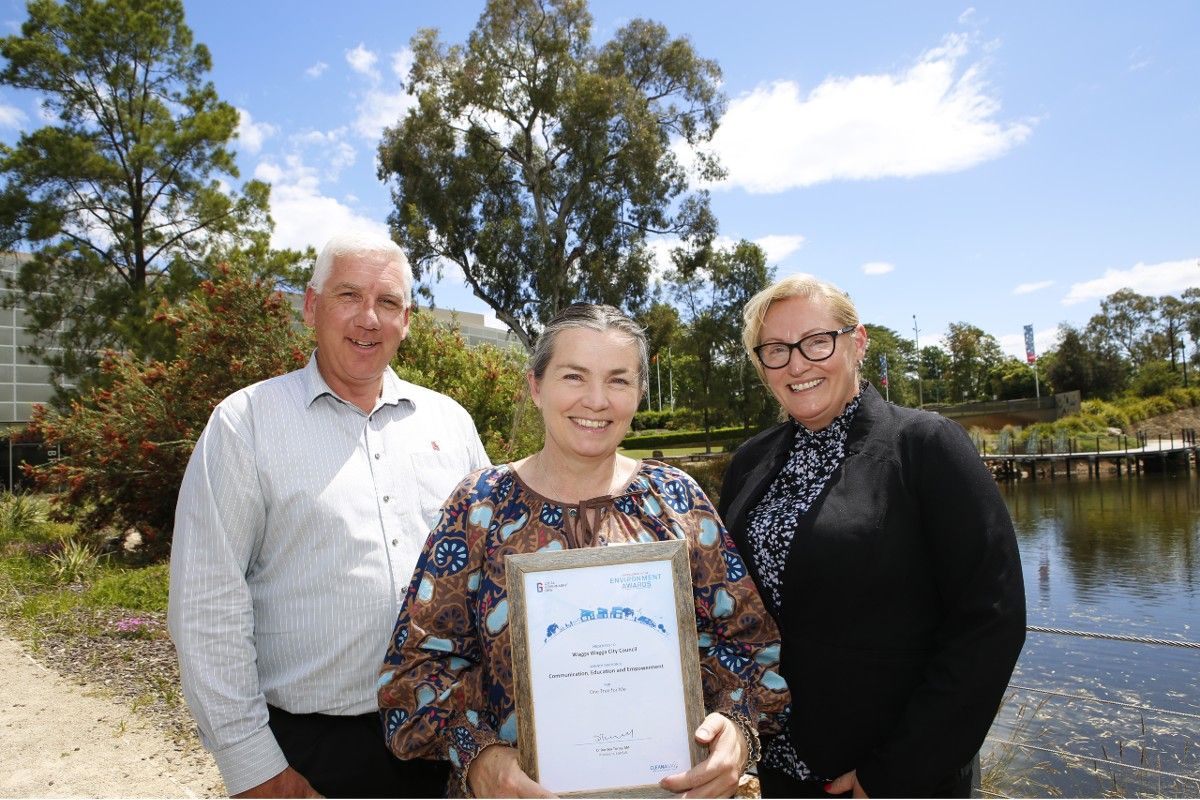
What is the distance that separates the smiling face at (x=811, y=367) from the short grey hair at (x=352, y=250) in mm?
1336

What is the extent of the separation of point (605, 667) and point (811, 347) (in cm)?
129

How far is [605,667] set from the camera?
1916 mm

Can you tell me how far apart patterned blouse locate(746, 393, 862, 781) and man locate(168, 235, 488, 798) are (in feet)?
3.78

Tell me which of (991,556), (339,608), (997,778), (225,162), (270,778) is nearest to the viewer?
(991,556)

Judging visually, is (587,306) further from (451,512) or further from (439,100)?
(439,100)

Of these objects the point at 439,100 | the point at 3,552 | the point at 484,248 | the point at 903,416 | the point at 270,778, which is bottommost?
the point at 3,552

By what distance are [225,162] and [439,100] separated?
8064 mm

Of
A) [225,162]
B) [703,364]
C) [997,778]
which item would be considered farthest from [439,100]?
[997,778]

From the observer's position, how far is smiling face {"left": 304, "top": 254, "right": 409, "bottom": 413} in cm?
274

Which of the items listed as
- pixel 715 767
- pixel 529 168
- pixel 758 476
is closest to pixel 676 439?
pixel 529 168

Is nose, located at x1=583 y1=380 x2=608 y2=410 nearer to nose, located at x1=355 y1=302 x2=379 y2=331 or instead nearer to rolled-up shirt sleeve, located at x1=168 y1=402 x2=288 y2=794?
nose, located at x1=355 y1=302 x2=379 y2=331

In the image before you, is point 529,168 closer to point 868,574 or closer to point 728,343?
point 728,343

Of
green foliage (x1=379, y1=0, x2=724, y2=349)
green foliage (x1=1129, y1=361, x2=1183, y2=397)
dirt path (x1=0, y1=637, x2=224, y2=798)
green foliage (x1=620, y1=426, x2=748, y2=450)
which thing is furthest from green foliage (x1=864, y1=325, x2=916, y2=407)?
dirt path (x1=0, y1=637, x2=224, y2=798)

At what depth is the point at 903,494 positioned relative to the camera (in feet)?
7.61
